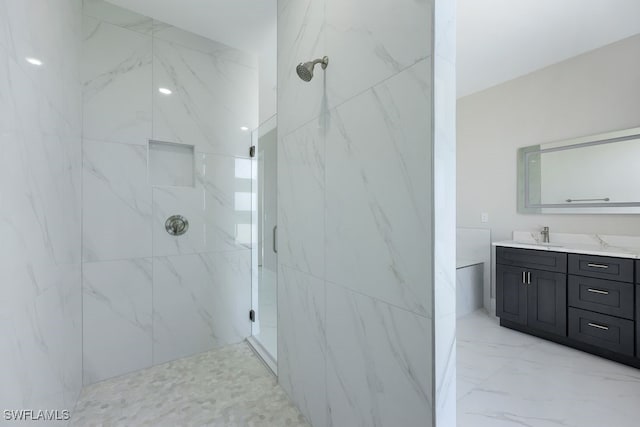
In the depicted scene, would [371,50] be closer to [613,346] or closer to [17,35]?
[17,35]

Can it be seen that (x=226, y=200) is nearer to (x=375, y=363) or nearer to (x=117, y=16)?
(x=117, y=16)

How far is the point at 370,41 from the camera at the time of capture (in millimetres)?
1082

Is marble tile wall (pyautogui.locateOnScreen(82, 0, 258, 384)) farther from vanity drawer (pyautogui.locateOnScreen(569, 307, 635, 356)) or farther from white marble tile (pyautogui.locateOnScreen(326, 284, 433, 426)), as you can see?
vanity drawer (pyautogui.locateOnScreen(569, 307, 635, 356))

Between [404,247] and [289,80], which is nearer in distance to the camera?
[404,247]

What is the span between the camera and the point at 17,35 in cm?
99

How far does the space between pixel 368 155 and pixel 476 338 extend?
248 centimetres

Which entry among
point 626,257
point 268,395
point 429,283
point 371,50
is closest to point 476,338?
point 626,257

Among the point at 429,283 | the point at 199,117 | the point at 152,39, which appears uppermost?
the point at 152,39

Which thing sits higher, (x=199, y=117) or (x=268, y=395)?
(x=199, y=117)

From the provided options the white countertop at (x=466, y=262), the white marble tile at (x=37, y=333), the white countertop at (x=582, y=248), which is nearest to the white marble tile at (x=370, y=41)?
the white marble tile at (x=37, y=333)

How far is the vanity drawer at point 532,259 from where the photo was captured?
8.14 ft

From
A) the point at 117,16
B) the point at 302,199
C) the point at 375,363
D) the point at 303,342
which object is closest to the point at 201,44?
the point at 117,16

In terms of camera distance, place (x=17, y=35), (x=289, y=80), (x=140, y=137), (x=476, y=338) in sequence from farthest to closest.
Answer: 1. (x=476, y=338)
2. (x=140, y=137)
3. (x=289, y=80)
4. (x=17, y=35)

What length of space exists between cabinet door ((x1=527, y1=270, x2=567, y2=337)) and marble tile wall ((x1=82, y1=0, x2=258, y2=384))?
274 centimetres
